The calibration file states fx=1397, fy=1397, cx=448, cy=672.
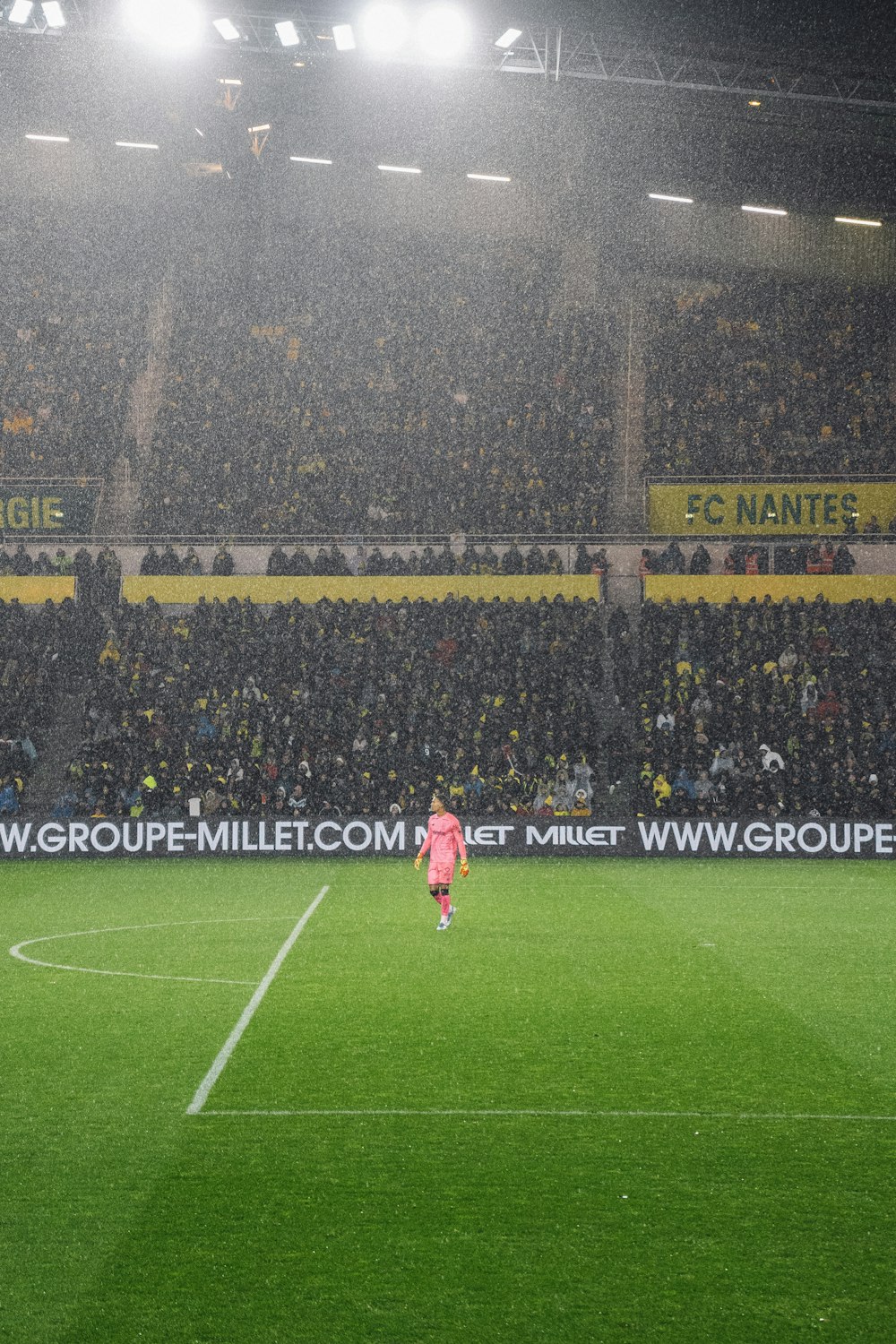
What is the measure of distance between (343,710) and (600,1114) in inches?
930

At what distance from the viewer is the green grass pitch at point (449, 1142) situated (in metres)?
6.19

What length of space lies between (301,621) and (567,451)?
1078cm

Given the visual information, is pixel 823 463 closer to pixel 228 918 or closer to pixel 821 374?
pixel 821 374

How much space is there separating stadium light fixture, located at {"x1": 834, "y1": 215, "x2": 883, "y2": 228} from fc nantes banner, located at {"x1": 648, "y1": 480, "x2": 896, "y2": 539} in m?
8.69

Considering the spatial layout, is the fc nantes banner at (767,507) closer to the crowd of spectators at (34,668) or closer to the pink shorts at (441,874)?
the crowd of spectators at (34,668)

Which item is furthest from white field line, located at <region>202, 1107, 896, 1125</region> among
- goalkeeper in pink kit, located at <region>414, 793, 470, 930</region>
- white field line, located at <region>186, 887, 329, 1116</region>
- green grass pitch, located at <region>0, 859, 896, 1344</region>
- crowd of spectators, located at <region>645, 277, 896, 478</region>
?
crowd of spectators, located at <region>645, 277, 896, 478</region>

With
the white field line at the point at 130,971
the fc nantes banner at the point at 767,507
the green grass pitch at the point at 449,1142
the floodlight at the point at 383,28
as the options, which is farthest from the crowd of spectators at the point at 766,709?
the floodlight at the point at 383,28

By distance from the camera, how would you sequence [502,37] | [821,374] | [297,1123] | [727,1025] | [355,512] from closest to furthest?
[297,1123], [727,1025], [502,37], [355,512], [821,374]

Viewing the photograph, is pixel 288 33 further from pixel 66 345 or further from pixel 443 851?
pixel 443 851

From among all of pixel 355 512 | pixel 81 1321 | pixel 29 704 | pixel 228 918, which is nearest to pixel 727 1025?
pixel 81 1321

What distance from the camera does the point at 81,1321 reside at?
5984mm

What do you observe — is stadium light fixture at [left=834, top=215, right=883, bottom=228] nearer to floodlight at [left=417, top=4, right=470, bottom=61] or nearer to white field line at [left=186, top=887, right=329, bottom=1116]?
floodlight at [left=417, top=4, right=470, bottom=61]

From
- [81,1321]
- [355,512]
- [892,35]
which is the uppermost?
[892,35]

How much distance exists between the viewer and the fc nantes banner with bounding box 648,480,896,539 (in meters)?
39.6
